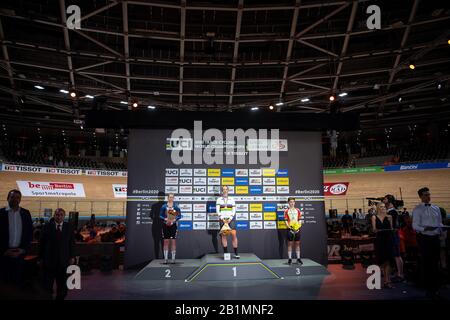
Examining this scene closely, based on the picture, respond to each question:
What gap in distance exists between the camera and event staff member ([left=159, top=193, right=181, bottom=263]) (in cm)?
779

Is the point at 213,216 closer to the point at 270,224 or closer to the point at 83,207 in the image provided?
the point at 270,224

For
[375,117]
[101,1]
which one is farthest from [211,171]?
[375,117]

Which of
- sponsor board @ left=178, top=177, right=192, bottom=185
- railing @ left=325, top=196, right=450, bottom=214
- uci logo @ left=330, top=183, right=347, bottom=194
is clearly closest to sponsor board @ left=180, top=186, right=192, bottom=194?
sponsor board @ left=178, top=177, right=192, bottom=185

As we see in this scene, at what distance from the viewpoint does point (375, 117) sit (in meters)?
21.0

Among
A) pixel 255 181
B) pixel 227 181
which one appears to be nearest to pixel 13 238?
pixel 227 181

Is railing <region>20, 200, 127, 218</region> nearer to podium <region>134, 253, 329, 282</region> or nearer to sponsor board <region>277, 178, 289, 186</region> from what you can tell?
podium <region>134, 253, 329, 282</region>

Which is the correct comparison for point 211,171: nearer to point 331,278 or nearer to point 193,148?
point 193,148

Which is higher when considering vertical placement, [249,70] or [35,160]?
[249,70]

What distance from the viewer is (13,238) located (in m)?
4.25

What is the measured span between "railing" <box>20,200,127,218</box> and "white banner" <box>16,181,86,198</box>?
0.78m

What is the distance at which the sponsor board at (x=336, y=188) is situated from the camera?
22.1 meters

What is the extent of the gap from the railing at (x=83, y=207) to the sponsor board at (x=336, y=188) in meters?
15.3

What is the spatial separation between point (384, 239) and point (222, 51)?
35.6 feet
